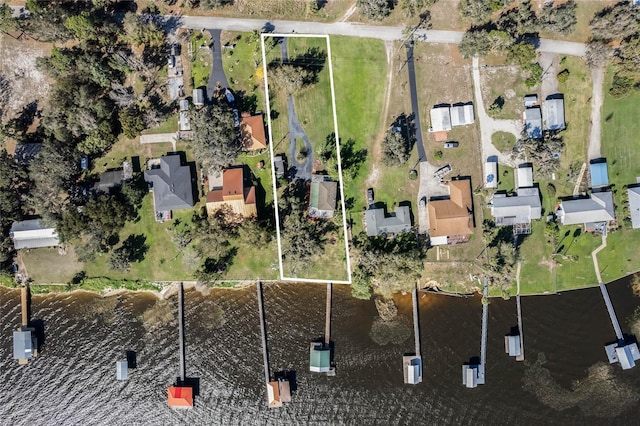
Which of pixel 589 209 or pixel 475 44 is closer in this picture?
pixel 475 44

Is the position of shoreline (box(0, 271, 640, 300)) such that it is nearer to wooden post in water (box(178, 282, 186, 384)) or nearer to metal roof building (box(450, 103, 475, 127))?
wooden post in water (box(178, 282, 186, 384))

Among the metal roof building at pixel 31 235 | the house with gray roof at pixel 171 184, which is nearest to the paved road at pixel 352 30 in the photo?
the house with gray roof at pixel 171 184

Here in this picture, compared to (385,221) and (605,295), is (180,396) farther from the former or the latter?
(605,295)

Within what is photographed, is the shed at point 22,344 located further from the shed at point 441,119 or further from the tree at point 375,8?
the tree at point 375,8

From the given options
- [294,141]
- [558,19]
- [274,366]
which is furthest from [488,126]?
[274,366]

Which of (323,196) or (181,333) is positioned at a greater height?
(323,196)

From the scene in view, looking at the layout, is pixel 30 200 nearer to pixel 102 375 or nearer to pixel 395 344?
pixel 102 375

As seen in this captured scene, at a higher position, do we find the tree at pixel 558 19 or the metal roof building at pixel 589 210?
the tree at pixel 558 19
